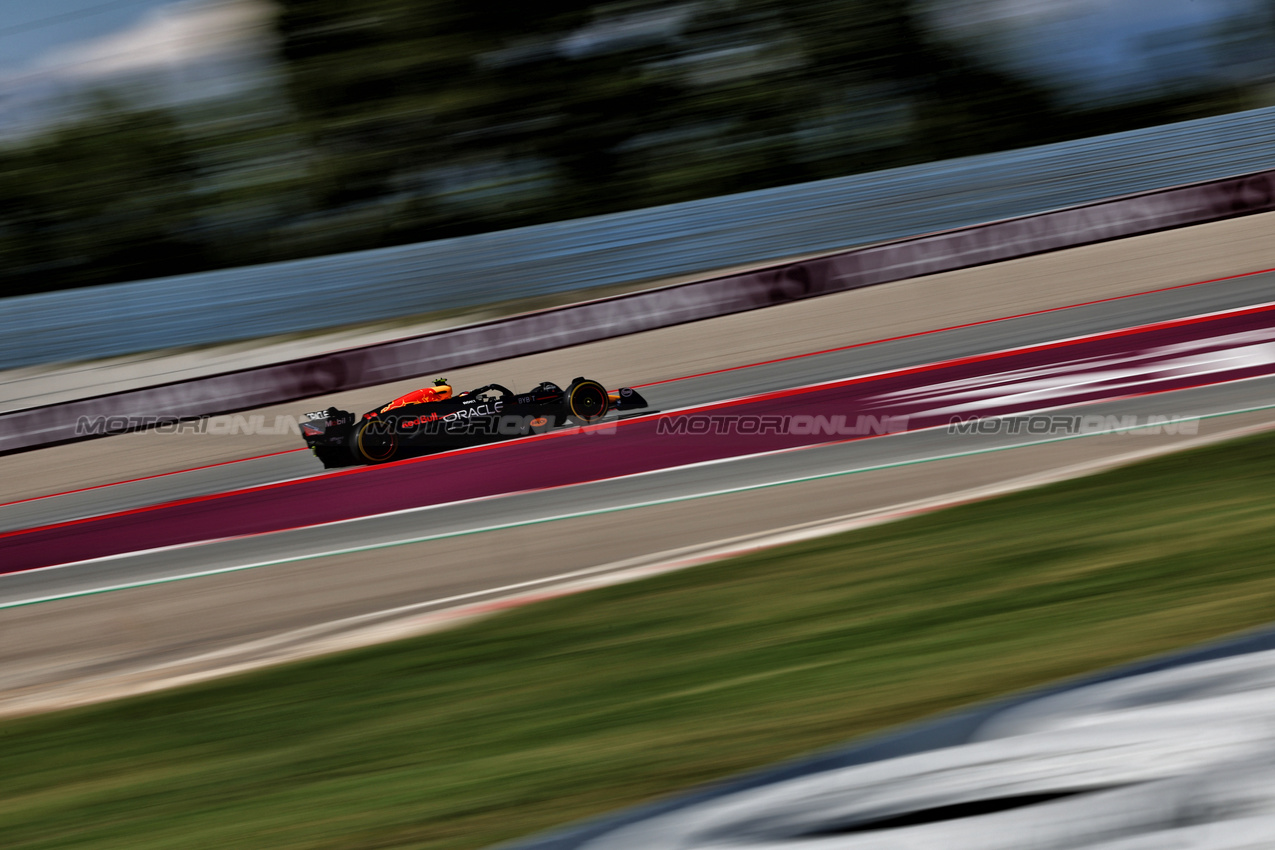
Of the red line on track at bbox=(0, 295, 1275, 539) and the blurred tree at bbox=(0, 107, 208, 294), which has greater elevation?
the blurred tree at bbox=(0, 107, 208, 294)

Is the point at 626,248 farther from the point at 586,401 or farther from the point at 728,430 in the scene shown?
the point at 728,430

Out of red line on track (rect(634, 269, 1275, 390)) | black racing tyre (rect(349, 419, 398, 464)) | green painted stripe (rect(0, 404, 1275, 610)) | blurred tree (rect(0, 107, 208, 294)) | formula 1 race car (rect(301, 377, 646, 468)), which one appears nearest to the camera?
green painted stripe (rect(0, 404, 1275, 610))

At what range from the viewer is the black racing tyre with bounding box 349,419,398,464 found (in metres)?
8.33

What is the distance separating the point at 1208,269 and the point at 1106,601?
23.7 feet

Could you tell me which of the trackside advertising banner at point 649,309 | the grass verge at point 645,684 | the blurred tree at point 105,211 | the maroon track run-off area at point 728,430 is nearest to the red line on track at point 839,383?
the maroon track run-off area at point 728,430

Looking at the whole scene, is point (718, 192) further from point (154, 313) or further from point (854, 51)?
point (154, 313)

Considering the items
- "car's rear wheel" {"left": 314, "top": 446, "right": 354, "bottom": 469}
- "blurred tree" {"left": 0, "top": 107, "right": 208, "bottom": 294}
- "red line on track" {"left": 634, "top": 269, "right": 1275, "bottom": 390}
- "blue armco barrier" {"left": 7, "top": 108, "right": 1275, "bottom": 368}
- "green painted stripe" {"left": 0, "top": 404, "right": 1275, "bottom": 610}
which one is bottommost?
"green painted stripe" {"left": 0, "top": 404, "right": 1275, "bottom": 610}

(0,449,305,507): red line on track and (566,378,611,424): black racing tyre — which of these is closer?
(566,378,611,424): black racing tyre

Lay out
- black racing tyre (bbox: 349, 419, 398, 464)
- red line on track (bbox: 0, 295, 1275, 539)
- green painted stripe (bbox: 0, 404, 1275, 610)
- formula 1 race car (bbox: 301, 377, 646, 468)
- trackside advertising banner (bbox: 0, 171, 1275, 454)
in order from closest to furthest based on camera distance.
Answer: green painted stripe (bbox: 0, 404, 1275, 610), formula 1 race car (bbox: 301, 377, 646, 468), black racing tyre (bbox: 349, 419, 398, 464), red line on track (bbox: 0, 295, 1275, 539), trackside advertising banner (bbox: 0, 171, 1275, 454)

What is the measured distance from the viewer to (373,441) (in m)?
8.47

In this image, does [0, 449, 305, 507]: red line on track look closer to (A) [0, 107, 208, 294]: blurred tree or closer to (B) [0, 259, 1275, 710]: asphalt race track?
(B) [0, 259, 1275, 710]: asphalt race track

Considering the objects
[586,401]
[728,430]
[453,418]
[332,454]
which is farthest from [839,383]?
[332,454]

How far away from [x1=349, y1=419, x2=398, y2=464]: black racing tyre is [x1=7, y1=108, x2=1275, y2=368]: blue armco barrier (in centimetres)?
406

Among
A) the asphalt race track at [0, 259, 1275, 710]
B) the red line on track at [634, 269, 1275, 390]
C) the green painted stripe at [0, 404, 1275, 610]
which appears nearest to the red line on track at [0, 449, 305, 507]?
the asphalt race track at [0, 259, 1275, 710]
